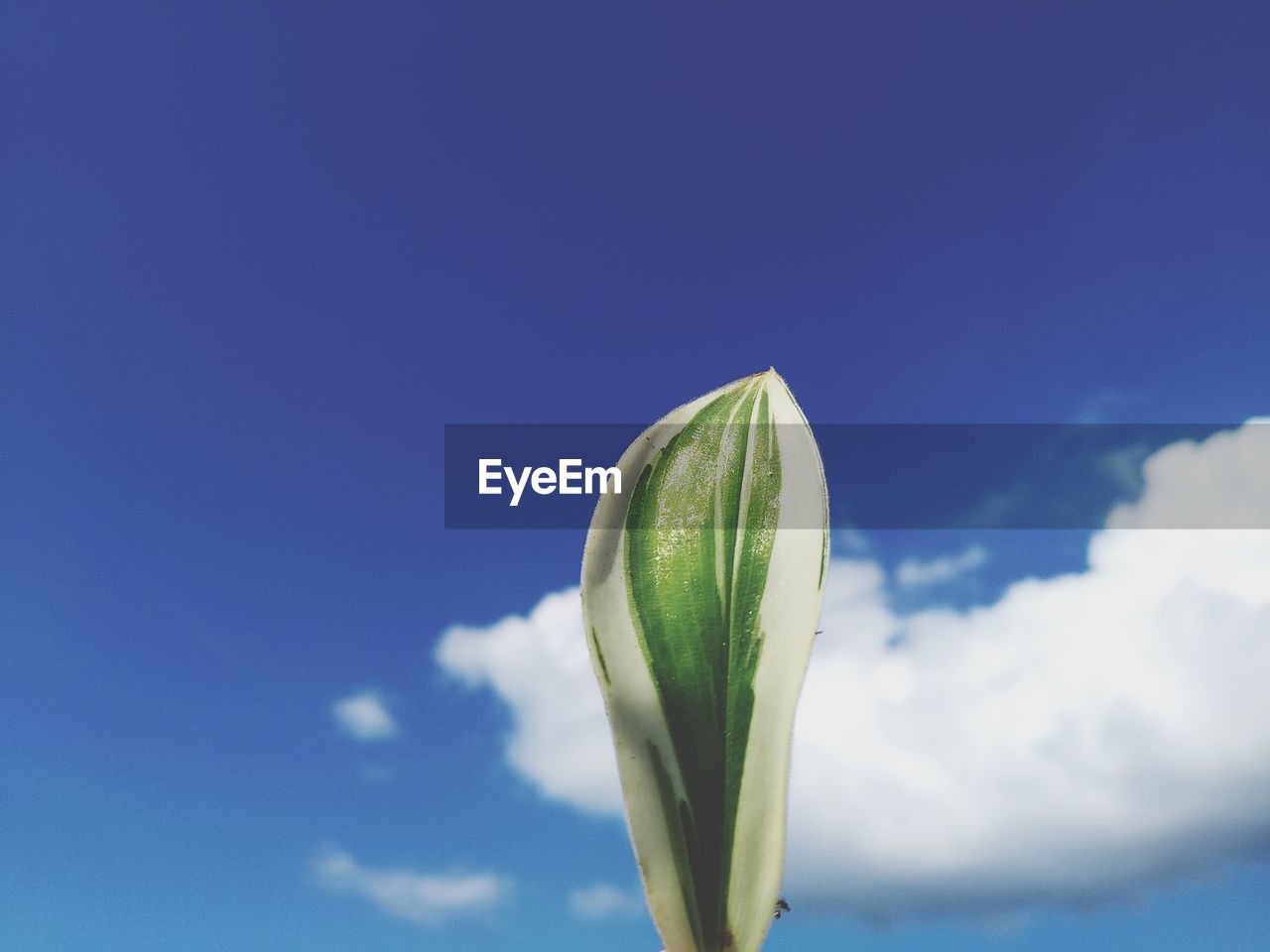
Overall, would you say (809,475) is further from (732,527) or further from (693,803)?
(693,803)

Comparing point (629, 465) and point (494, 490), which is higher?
point (494, 490)

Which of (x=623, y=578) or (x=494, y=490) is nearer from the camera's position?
(x=623, y=578)

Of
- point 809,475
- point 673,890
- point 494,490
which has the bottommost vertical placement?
point 673,890

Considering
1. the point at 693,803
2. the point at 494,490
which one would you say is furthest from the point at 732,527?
the point at 494,490

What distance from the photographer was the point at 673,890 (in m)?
0.59

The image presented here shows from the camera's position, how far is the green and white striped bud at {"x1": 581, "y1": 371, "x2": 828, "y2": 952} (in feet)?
1.93

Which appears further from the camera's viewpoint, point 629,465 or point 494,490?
point 494,490

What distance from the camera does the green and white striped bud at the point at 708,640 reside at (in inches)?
23.1

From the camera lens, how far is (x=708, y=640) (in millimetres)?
614

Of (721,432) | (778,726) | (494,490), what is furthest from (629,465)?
(494,490)

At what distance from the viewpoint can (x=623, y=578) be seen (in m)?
0.63

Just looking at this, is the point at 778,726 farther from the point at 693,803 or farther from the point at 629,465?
the point at 629,465

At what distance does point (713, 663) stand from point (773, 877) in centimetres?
13

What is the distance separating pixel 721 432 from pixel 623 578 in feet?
0.40
